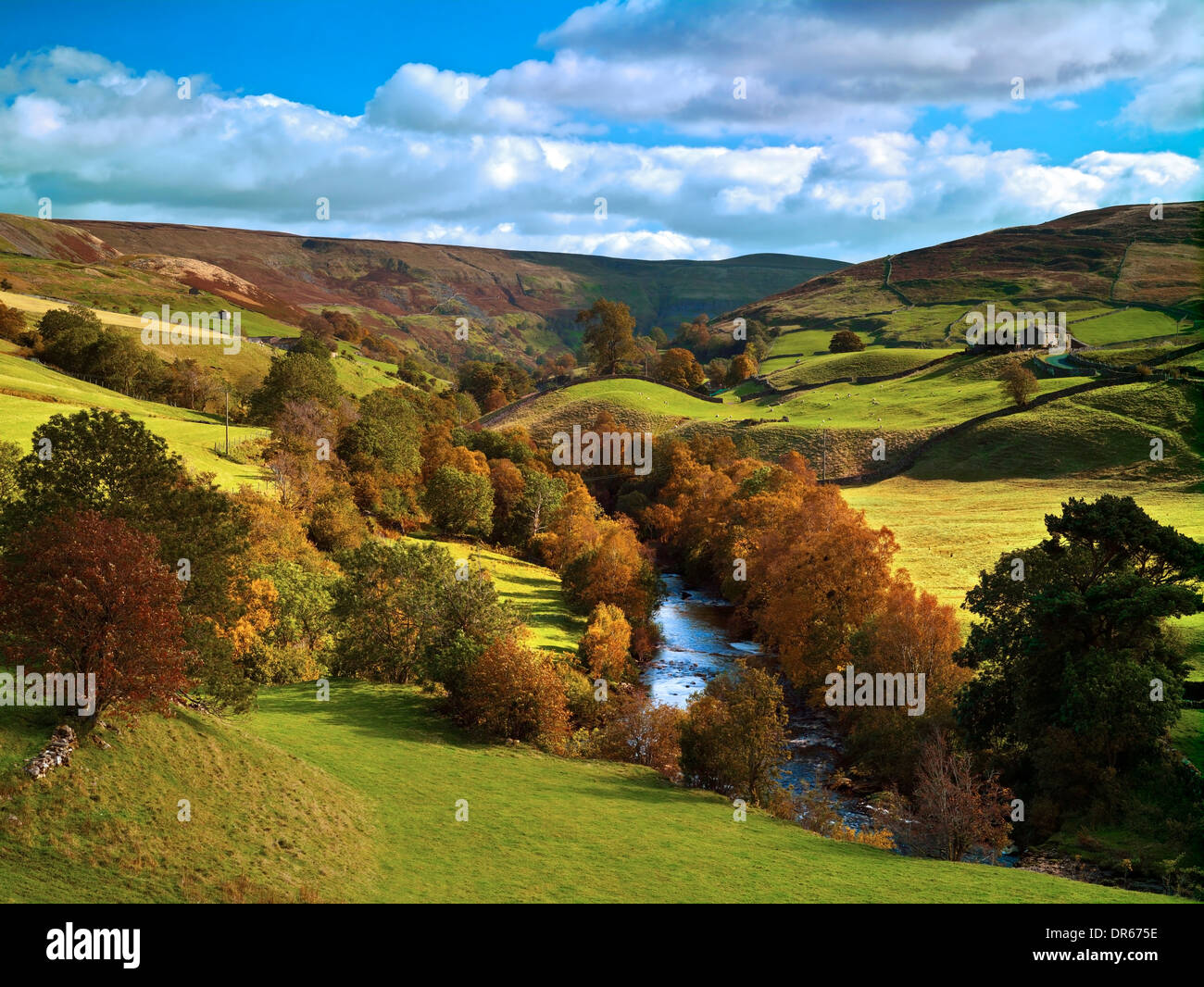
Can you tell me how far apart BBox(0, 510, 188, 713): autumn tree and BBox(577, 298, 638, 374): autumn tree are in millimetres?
155135

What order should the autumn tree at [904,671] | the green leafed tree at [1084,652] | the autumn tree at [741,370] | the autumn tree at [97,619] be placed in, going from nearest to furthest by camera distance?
the autumn tree at [97,619] → the green leafed tree at [1084,652] → the autumn tree at [904,671] → the autumn tree at [741,370]

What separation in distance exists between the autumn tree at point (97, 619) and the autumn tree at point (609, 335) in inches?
6108

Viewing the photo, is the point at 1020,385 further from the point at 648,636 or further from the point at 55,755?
the point at 55,755

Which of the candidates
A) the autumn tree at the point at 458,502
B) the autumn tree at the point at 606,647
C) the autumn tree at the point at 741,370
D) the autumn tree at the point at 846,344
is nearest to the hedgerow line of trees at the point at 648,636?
the autumn tree at the point at 606,647

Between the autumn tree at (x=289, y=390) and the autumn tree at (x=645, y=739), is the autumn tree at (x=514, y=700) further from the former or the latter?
the autumn tree at (x=289, y=390)

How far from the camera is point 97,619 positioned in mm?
20469

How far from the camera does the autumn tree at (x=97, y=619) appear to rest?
19984 mm

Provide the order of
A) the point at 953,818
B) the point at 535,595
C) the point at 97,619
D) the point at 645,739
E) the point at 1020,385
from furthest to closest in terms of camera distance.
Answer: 1. the point at 1020,385
2. the point at 535,595
3. the point at 645,739
4. the point at 953,818
5. the point at 97,619

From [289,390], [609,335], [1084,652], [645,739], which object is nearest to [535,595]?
[645,739]

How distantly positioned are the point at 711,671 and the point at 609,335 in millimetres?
125011

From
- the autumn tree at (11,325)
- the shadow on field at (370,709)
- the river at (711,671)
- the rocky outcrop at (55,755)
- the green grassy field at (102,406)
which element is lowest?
the river at (711,671)

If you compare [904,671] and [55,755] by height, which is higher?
[55,755]
